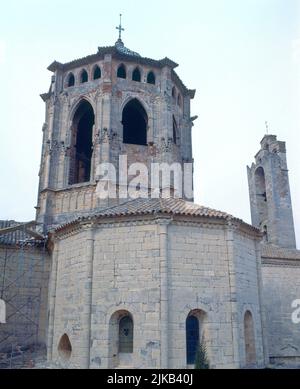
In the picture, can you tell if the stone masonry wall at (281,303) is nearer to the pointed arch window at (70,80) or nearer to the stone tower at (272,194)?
the stone tower at (272,194)

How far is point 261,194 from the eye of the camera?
35.3 meters

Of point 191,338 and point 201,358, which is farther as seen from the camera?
point 191,338

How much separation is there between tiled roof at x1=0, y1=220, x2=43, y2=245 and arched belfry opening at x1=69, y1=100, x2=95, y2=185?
3.65 m

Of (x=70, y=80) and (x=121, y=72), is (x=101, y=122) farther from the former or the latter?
(x=70, y=80)

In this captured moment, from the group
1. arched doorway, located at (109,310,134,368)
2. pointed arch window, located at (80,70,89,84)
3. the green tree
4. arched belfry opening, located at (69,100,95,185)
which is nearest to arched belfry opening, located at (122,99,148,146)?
arched belfry opening, located at (69,100,95,185)

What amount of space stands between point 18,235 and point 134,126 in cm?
1020

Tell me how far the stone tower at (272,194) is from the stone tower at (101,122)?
477 inches

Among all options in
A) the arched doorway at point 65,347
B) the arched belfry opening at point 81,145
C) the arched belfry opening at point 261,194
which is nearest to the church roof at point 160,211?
the arched doorway at point 65,347

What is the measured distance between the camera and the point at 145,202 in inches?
654

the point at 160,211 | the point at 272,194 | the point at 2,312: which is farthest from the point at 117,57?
the point at 272,194

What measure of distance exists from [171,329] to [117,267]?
2963 mm

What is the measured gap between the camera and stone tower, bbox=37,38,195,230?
20.3 metres
